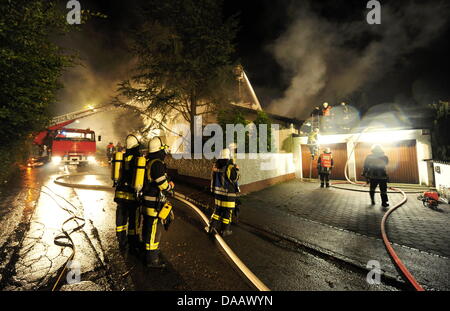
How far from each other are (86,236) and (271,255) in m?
3.75

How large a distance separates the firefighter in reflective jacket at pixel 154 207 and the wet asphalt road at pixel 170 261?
0.84ft

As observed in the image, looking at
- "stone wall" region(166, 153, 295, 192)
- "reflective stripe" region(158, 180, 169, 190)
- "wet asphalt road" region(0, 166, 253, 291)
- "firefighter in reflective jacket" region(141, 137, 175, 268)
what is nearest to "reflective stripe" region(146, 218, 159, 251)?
"firefighter in reflective jacket" region(141, 137, 175, 268)

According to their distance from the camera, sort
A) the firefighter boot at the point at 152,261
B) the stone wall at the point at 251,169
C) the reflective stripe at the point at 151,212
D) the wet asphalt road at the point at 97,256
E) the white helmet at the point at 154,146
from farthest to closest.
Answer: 1. the stone wall at the point at 251,169
2. the white helmet at the point at 154,146
3. the reflective stripe at the point at 151,212
4. the firefighter boot at the point at 152,261
5. the wet asphalt road at the point at 97,256

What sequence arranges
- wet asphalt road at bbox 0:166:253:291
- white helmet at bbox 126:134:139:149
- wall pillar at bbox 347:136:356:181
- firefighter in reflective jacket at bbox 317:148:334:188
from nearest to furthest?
wet asphalt road at bbox 0:166:253:291
white helmet at bbox 126:134:139:149
firefighter in reflective jacket at bbox 317:148:334:188
wall pillar at bbox 347:136:356:181

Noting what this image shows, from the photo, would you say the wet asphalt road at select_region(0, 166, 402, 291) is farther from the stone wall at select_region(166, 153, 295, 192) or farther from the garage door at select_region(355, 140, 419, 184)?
the garage door at select_region(355, 140, 419, 184)

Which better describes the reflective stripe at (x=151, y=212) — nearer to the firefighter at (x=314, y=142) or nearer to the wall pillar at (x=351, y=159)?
the firefighter at (x=314, y=142)

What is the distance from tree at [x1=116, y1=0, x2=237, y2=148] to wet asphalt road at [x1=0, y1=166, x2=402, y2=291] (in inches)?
239

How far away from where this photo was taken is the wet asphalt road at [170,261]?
8.20 ft

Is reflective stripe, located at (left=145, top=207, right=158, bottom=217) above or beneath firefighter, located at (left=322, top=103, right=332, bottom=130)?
beneath

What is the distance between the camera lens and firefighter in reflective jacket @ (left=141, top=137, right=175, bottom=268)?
2916 mm

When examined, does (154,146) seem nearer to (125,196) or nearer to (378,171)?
(125,196)

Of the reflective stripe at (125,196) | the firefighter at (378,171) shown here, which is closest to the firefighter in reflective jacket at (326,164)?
the firefighter at (378,171)
